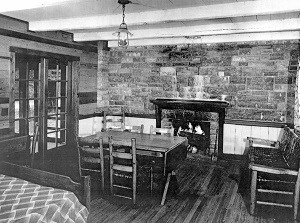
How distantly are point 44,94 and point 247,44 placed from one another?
4.59 meters

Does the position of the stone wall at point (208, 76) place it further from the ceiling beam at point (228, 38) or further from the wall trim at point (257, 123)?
the ceiling beam at point (228, 38)

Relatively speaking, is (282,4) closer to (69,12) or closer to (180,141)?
(180,141)

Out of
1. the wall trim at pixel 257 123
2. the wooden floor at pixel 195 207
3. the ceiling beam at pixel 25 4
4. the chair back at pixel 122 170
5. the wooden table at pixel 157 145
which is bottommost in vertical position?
the wooden floor at pixel 195 207

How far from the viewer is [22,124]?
5758 millimetres

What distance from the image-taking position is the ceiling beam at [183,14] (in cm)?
376

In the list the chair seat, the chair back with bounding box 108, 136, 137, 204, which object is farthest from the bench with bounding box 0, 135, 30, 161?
the chair seat

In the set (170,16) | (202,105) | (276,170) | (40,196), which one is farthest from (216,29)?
(40,196)

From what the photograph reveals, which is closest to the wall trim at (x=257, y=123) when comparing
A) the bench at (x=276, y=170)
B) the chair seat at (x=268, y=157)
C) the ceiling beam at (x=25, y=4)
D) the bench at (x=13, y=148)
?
the bench at (x=276, y=170)

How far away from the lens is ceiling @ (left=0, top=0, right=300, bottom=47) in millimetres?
3854

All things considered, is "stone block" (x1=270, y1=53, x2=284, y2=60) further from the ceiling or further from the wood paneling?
the wood paneling

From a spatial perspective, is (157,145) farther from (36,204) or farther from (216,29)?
(216,29)

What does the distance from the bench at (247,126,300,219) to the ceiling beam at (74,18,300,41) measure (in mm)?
1835

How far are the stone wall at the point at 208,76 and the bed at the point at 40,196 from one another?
15.7 ft

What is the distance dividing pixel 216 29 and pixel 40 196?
4184 mm
